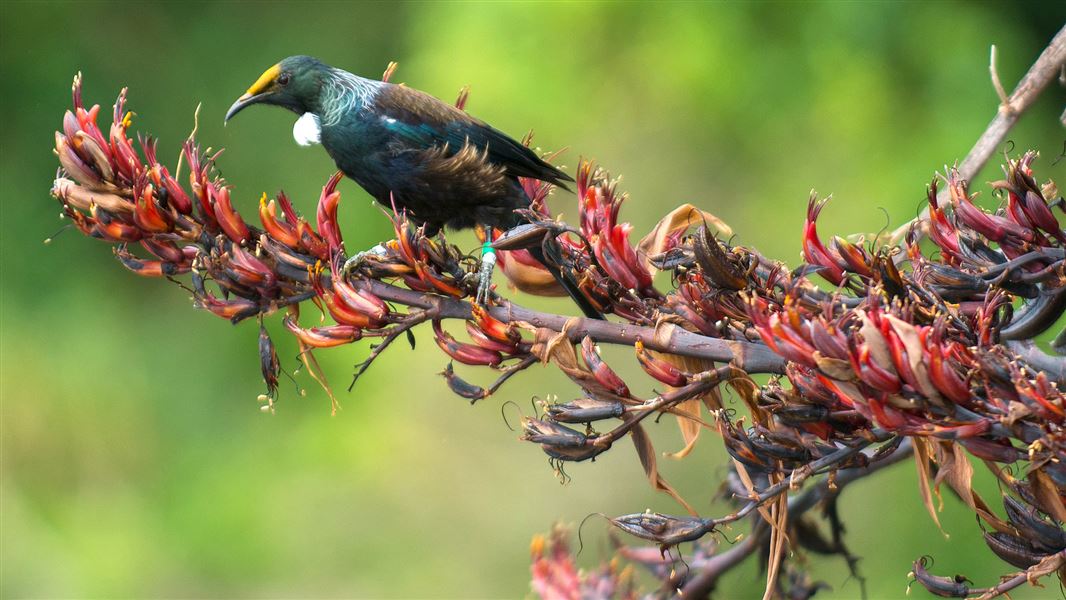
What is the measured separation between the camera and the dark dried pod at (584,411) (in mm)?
1198

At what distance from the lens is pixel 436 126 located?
209 cm

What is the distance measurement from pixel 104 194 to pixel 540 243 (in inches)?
19.0

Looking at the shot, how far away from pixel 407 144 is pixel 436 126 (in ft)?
0.19

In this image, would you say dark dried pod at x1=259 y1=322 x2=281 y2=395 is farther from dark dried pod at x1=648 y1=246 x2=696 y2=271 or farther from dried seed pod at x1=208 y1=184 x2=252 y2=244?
dark dried pod at x1=648 y1=246 x2=696 y2=271

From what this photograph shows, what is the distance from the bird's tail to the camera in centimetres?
139

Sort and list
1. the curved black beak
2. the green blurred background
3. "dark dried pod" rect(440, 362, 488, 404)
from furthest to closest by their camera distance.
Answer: the green blurred background, the curved black beak, "dark dried pod" rect(440, 362, 488, 404)

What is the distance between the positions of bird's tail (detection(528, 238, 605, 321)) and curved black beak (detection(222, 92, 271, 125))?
2.11 feet

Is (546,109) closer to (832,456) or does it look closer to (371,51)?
(371,51)

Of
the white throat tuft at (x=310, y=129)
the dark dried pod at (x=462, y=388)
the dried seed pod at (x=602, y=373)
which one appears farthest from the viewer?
the white throat tuft at (x=310, y=129)

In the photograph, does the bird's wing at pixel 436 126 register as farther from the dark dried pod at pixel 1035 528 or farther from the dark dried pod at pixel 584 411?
the dark dried pod at pixel 1035 528

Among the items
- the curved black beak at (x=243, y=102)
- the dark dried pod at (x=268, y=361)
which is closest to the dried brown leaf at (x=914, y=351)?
the dark dried pod at (x=268, y=361)

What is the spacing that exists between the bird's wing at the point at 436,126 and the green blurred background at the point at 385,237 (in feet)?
5.91

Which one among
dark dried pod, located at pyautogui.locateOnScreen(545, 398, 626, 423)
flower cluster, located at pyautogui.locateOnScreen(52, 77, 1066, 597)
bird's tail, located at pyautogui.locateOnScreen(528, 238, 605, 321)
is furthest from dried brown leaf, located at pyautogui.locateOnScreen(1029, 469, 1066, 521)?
bird's tail, located at pyautogui.locateOnScreen(528, 238, 605, 321)

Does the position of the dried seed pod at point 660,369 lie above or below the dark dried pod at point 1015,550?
above
